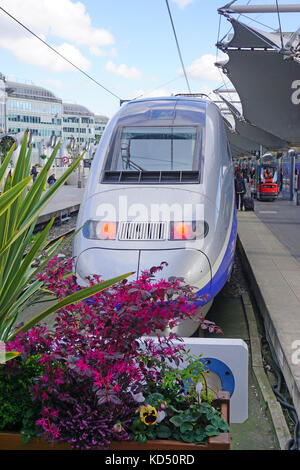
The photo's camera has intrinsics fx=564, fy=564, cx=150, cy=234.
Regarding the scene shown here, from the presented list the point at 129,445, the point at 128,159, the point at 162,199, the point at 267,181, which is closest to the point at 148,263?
the point at 162,199

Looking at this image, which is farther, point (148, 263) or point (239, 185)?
point (239, 185)

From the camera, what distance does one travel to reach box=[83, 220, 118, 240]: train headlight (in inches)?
237

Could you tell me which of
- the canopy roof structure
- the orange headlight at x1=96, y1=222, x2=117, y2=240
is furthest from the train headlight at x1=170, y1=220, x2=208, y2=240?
the canopy roof structure

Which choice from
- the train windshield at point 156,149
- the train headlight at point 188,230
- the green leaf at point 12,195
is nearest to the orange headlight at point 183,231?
the train headlight at point 188,230

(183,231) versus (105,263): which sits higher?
(183,231)

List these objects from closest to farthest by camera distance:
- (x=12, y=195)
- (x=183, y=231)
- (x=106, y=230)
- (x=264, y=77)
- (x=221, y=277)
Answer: (x=12, y=195) < (x=183, y=231) < (x=106, y=230) < (x=221, y=277) < (x=264, y=77)

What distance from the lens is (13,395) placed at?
9.06 feet

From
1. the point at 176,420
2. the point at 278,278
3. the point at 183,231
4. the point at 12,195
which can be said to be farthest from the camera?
the point at 278,278

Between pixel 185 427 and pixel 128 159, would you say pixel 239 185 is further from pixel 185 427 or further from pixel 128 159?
pixel 185 427

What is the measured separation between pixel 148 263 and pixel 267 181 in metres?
20.6

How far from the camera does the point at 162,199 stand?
20.7 feet

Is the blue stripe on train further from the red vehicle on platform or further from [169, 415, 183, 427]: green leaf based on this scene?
the red vehicle on platform

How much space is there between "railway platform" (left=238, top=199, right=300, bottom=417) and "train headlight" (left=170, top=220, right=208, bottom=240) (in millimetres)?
1308

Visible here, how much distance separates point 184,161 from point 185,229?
4.42 feet
